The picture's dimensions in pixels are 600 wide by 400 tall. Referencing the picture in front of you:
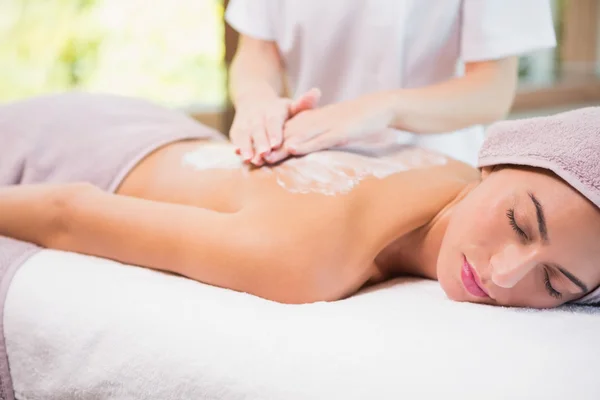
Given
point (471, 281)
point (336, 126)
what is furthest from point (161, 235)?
point (471, 281)

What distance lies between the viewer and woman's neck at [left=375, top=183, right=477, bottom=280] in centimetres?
113

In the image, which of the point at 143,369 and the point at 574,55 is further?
the point at 574,55

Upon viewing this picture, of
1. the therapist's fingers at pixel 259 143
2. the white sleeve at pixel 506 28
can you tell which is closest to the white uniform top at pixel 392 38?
the white sleeve at pixel 506 28

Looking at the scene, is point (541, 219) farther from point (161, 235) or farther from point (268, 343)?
point (161, 235)

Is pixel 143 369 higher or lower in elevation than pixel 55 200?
lower

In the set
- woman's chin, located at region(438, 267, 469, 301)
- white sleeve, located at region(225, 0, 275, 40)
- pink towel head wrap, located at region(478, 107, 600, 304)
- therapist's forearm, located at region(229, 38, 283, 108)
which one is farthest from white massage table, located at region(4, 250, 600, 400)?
white sleeve, located at region(225, 0, 275, 40)

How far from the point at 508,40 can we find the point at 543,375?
2.70 ft

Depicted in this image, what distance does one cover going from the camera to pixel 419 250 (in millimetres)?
1148

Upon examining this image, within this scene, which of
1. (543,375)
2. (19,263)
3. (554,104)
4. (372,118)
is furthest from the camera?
(554,104)

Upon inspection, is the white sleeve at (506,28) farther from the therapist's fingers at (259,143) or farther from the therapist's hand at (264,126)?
the therapist's fingers at (259,143)

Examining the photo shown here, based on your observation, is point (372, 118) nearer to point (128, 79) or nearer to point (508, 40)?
point (508, 40)

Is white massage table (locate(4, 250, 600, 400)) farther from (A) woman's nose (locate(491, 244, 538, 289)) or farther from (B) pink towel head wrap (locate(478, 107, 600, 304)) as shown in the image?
(B) pink towel head wrap (locate(478, 107, 600, 304))

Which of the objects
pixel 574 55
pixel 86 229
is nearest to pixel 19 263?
pixel 86 229

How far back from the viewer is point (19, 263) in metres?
1.08
